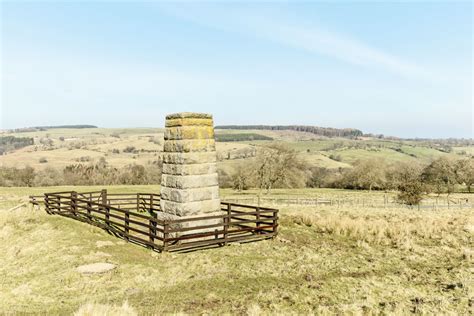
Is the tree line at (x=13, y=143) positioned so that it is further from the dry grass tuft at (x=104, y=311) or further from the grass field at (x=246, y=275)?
the dry grass tuft at (x=104, y=311)

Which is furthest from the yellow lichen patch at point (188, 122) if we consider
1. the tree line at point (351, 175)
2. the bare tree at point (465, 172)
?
the bare tree at point (465, 172)

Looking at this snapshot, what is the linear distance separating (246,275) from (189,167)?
19.2ft

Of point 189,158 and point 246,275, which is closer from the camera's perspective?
point 246,275

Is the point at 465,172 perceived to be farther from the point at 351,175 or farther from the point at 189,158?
the point at 189,158

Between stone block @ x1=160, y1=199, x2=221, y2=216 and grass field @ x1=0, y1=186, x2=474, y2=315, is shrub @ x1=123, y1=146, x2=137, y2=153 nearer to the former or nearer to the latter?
grass field @ x1=0, y1=186, x2=474, y2=315

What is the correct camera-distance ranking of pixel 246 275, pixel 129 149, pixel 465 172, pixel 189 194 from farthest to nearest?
pixel 129 149, pixel 465 172, pixel 189 194, pixel 246 275

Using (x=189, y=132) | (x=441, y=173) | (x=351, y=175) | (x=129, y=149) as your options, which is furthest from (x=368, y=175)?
(x=129, y=149)

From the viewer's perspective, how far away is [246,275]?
39.9 feet

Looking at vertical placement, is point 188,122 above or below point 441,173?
above

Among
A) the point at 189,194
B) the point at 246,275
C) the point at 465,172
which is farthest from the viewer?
the point at 465,172

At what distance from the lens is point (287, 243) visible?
16578 millimetres

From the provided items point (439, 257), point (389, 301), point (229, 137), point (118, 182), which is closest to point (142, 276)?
point (389, 301)

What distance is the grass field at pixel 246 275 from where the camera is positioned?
9.60 meters

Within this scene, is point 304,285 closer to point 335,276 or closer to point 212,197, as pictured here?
point 335,276
